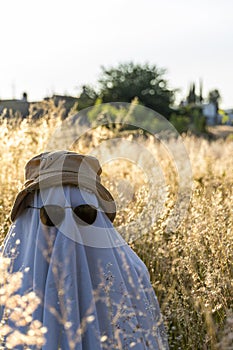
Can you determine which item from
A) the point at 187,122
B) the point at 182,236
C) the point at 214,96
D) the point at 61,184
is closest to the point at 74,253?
the point at 61,184

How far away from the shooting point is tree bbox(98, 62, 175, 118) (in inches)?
1188

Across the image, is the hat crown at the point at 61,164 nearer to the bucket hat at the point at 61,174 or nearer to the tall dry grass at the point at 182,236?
the bucket hat at the point at 61,174

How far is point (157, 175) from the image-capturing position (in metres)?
4.78

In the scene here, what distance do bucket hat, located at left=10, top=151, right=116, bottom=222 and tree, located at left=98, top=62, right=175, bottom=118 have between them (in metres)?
27.3

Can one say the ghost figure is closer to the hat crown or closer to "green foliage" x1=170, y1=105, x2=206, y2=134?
the hat crown

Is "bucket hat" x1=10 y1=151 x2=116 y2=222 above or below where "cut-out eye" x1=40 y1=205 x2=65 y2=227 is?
above

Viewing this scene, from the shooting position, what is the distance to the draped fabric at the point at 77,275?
2.18 m

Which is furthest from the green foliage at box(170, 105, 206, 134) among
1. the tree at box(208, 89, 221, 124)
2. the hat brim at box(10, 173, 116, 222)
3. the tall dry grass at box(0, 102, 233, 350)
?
the tree at box(208, 89, 221, 124)

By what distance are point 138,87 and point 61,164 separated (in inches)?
1154

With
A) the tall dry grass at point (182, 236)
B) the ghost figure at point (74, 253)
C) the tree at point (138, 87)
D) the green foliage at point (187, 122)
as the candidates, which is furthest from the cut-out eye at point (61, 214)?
the tree at point (138, 87)

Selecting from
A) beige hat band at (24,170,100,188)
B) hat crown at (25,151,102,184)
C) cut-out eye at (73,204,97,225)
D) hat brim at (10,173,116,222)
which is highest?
hat crown at (25,151,102,184)

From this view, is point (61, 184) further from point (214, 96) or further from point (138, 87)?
point (214, 96)

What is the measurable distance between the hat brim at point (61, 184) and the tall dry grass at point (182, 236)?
17cm

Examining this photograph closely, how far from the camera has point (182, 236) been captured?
3.50 metres
